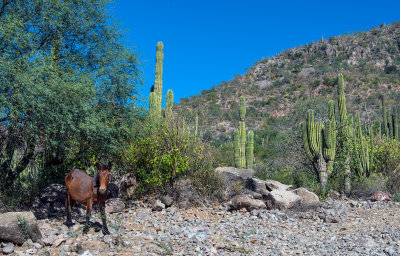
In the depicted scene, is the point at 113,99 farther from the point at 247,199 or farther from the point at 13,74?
the point at 247,199

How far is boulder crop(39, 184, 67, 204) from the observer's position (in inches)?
396

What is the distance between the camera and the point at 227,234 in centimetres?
912

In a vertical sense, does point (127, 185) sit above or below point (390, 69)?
below

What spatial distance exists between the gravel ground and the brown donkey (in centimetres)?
44

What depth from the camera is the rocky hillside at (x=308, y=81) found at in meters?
45.9

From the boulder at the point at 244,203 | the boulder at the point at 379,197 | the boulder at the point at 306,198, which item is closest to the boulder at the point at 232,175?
the boulder at the point at 244,203

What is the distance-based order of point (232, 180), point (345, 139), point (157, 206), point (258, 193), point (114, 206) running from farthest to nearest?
point (345, 139) → point (232, 180) → point (258, 193) → point (157, 206) → point (114, 206)

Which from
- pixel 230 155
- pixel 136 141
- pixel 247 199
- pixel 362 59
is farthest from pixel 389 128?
pixel 362 59

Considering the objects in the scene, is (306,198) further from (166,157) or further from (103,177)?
(103,177)

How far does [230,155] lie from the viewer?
26828mm

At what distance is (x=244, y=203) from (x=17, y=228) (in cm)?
666

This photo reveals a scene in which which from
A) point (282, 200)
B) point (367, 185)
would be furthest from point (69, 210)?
point (367, 185)

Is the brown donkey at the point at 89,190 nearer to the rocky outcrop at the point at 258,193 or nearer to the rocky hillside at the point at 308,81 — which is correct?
the rocky outcrop at the point at 258,193

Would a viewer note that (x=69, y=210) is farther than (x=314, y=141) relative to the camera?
No
